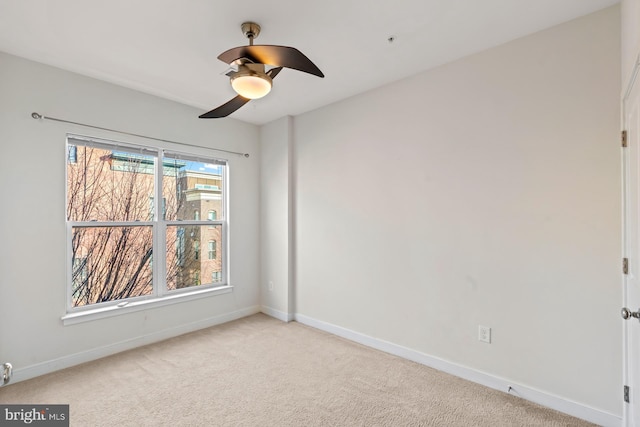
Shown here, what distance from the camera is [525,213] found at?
7.41ft

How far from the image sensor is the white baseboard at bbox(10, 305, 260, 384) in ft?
8.39

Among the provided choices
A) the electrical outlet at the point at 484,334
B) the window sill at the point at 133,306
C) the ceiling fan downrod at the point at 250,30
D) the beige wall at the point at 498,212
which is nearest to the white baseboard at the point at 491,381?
the beige wall at the point at 498,212

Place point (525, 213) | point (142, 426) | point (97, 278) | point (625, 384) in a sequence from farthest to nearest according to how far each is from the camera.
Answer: point (97, 278) < point (525, 213) < point (142, 426) < point (625, 384)

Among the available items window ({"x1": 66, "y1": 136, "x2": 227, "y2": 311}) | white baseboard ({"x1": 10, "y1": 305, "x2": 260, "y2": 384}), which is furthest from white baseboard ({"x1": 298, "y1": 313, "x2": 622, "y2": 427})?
window ({"x1": 66, "y1": 136, "x2": 227, "y2": 311})

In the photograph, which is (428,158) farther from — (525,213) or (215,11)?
(215,11)

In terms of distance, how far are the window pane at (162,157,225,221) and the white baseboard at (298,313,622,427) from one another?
6.90 ft

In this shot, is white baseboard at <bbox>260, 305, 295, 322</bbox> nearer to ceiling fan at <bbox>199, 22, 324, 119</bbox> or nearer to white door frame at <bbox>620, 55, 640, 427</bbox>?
ceiling fan at <bbox>199, 22, 324, 119</bbox>

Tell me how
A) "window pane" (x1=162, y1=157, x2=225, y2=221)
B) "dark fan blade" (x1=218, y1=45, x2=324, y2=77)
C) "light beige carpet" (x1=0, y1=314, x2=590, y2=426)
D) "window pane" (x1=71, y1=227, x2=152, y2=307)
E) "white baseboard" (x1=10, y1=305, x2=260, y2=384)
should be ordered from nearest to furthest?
1. "dark fan blade" (x1=218, y1=45, x2=324, y2=77)
2. "light beige carpet" (x1=0, y1=314, x2=590, y2=426)
3. "white baseboard" (x1=10, y1=305, x2=260, y2=384)
4. "window pane" (x1=71, y1=227, x2=152, y2=307)
5. "window pane" (x1=162, y1=157, x2=225, y2=221)

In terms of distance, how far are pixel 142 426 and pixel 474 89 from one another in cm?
338

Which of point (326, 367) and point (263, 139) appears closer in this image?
point (326, 367)

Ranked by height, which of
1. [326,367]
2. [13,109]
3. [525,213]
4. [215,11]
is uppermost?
[215,11]

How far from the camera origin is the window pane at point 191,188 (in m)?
3.54

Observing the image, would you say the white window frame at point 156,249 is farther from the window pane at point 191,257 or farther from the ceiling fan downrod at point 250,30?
the ceiling fan downrod at point 250,30

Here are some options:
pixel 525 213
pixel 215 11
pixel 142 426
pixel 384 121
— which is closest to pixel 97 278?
pixel 142 426
